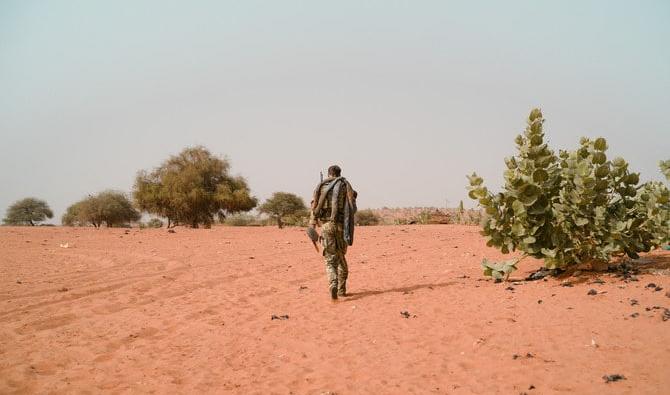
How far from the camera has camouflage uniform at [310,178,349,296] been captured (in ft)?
24.8

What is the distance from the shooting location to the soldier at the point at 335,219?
7.59m

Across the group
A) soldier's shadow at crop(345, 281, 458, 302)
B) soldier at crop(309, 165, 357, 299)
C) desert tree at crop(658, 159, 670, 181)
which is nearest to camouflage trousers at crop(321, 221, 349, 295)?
soldier at crop(309, 165, 357, 299)

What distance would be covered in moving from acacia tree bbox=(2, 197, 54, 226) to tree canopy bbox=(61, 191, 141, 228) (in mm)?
4123

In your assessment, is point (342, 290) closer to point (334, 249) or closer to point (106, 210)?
point (334, 249)

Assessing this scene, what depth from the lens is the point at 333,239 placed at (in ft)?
24.8

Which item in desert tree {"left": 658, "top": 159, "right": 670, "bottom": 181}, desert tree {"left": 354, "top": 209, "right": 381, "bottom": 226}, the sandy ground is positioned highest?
desert tree {"left": 658, "top": 159, "right": 670, "bottom": 181}

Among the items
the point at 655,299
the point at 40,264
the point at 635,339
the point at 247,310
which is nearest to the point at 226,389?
the point at 247,310

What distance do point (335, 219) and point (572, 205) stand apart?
3.59 m

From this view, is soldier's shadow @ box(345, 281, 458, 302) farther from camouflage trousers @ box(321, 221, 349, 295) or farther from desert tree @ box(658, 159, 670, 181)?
desert tree @ box(658, 159, 670, 181)

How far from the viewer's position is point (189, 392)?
4.33m

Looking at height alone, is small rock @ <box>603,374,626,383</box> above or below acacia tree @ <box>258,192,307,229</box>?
below

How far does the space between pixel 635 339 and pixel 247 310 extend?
5.13 metres

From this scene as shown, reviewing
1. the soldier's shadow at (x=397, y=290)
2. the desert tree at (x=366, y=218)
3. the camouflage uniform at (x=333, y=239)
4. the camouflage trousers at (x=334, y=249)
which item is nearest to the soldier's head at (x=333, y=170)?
the camouflage uniform at (x=333, y=239)

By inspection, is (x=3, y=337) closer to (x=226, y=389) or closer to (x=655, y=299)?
(x=226, y=389)
